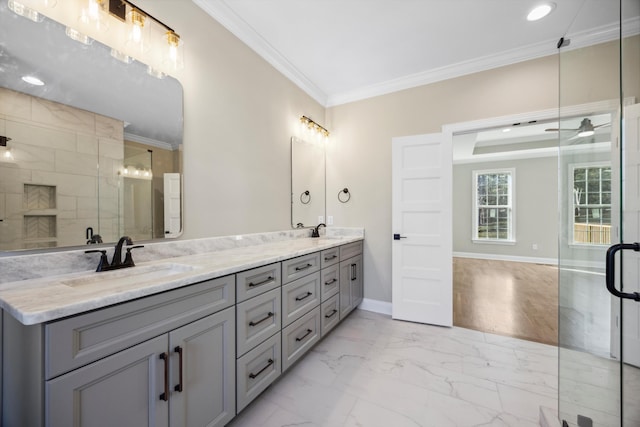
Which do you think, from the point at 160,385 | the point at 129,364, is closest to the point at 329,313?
the point at 160,385

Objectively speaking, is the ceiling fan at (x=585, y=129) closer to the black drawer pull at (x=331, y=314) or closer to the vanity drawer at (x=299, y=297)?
the vanity drawer at (x=299, y=297)

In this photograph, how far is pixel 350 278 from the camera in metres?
2.99

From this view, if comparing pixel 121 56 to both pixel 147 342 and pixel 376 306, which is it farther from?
pixel 376 306

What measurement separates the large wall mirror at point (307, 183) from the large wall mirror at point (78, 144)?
4.67 feet

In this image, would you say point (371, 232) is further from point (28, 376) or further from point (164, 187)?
point (28, 376)

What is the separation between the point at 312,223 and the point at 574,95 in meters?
2.52

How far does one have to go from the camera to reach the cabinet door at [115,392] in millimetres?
827

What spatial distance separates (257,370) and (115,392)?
0.79m

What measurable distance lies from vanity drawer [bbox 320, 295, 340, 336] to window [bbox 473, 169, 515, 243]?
590 cm

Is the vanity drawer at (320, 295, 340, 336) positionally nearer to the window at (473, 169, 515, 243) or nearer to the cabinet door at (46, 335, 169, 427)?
the cabinet door at (46, 335, 169, 427)

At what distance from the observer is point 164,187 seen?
1.72 m

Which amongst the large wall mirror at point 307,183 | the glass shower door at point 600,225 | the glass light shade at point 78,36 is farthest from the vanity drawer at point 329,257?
the glass light shade at point 78,36

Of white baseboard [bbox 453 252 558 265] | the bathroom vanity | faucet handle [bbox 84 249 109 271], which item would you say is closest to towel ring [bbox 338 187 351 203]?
the bathroom vanity

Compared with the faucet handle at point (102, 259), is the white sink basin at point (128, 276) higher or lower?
lower
